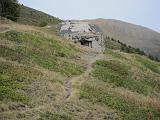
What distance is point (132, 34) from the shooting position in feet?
567

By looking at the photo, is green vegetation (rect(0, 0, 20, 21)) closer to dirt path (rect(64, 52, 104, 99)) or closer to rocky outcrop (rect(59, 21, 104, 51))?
rocky outcrop (rect(59, 21, 104, 51))

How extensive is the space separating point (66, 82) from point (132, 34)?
136852mm

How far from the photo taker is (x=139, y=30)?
183625 millimetres

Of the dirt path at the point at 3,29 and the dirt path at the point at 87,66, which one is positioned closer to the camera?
the dirt path at the point at 87,66

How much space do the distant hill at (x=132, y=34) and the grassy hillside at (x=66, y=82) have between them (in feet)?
323

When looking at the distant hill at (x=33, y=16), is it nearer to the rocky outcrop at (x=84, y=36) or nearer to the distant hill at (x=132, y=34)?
the distant hill at (x=132, y=34)

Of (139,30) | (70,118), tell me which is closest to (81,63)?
(70,118)

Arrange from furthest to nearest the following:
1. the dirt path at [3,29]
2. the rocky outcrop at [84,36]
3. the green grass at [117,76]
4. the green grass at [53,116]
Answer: the rocky outcrop at [84,36]
the dirt path at [3,29]
the green grass at [117,76]
the green grass at [53,116]

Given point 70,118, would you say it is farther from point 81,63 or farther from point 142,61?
point 142,61

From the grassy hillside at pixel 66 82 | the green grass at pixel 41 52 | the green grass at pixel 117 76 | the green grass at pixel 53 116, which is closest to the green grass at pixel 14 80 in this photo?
the grassy hillside at pixel 66 82

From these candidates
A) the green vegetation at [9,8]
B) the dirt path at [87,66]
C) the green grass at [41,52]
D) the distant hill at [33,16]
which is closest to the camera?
the dirt path at [87,66]

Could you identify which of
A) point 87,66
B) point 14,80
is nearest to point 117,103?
point 14,80

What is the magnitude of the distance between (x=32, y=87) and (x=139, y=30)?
154 m

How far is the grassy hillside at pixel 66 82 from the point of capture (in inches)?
1173
